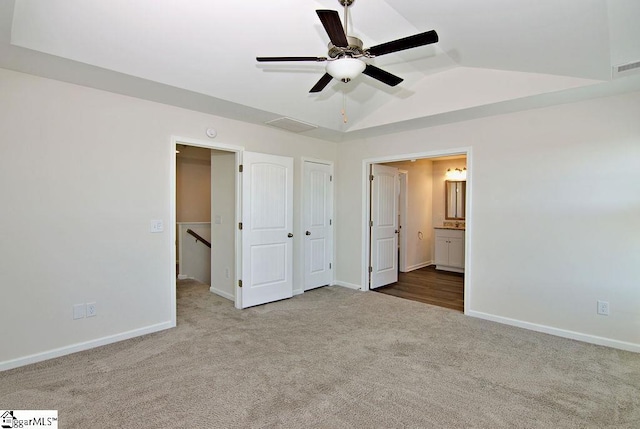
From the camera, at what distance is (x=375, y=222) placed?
5297 mm

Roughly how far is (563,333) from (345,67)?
140 inches

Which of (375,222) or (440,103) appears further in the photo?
(375,222)

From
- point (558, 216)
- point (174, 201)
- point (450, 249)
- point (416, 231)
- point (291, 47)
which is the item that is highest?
point (291, 47)

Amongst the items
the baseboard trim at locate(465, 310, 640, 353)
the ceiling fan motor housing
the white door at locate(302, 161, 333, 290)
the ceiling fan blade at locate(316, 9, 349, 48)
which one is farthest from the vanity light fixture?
the ceiling fan blade at locate(316, 9, 349, 48)

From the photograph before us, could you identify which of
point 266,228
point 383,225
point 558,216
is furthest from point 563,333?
point 266,228

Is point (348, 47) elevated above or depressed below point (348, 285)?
above

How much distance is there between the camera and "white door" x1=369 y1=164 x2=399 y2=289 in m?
5.27

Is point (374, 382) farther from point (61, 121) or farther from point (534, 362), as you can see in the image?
point (61, 121)

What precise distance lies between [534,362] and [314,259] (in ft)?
10.4

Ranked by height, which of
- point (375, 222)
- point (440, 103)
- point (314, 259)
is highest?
point (440, 103)

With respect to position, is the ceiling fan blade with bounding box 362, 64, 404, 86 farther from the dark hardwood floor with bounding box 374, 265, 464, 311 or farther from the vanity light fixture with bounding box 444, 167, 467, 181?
the vanity light fixture with bounding box 444, 167, 467, 181

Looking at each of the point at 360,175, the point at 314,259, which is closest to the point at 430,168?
the point at 360,175

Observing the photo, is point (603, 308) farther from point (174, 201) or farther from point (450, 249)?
point (174, 201)

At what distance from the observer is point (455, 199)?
728 cm
